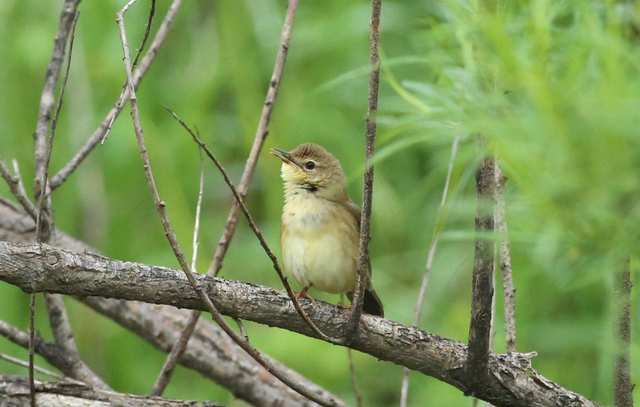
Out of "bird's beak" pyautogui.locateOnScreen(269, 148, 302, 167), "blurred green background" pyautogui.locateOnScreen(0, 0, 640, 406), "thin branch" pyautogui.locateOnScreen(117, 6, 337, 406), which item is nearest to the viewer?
"thin branch" pyautogui.locateOnScreen(117, 6, 337, 406)

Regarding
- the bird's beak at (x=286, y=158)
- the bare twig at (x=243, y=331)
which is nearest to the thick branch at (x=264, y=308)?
the bare twig at (x=243, y=331)

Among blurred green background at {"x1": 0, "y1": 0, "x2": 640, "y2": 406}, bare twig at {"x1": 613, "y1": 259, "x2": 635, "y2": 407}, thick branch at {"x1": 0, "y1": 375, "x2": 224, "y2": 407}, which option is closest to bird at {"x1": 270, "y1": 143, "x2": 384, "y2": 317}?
blurred green background at {"x1": 0, "y1": 0, "x2": 640, "y2": 406}

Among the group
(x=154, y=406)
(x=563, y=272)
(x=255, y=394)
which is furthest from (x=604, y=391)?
(x=563, y=272)

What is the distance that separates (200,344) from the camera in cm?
395

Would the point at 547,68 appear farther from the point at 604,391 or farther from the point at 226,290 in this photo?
the point at 604,391

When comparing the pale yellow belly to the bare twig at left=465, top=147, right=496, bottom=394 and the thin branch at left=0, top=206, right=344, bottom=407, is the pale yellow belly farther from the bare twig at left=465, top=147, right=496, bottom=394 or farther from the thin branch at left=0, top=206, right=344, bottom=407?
the bare twig at left=465, top=147, right=496, bottom=394

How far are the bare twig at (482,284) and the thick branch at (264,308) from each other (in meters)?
0.06

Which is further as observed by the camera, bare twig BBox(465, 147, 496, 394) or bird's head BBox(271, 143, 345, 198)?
bird's head BBox(271, 143, 345, 198)

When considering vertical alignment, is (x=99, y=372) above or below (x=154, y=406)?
above

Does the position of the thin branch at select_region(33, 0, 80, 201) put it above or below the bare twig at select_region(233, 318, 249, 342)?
above

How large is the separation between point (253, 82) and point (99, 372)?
88.3 inches

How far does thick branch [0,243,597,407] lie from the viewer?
2.20m

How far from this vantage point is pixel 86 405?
2.73m

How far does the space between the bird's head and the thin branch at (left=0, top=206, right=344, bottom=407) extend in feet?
2.79
